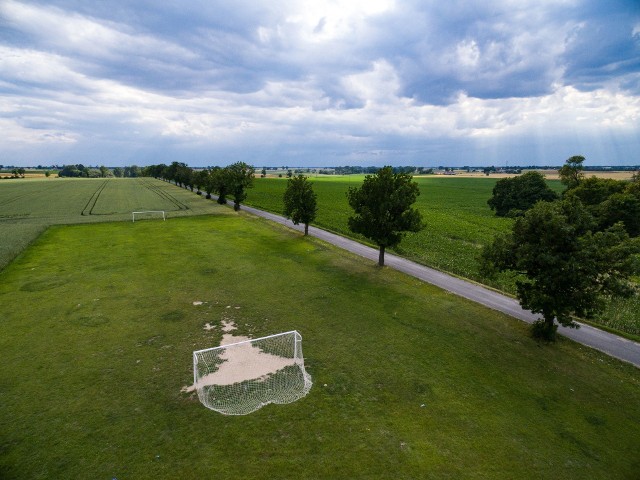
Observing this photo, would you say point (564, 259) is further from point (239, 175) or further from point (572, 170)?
point (572, 170)

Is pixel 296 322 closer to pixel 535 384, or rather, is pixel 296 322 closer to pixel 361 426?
pixel 361 426

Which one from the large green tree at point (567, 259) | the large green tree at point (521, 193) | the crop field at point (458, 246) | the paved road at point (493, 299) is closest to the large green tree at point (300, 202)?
the paved road at point (493, 299)

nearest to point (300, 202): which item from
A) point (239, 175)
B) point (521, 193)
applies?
point (239, 175)

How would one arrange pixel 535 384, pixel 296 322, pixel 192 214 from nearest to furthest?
pixel 535 384, pixel 296 322, pixel 192 214

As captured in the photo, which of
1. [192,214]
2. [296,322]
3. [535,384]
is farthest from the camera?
[192,214]

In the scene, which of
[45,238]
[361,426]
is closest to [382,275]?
[361,426]

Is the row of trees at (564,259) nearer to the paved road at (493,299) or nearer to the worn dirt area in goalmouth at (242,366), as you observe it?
the paved road at (493,299)
